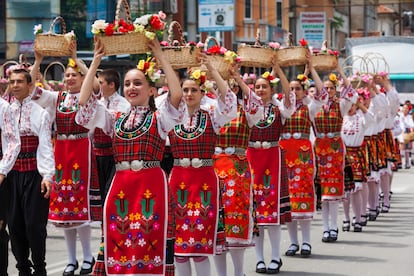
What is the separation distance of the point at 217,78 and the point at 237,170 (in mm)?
1337

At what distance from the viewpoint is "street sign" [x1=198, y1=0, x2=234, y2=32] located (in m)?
29.8

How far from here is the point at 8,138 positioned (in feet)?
27.8

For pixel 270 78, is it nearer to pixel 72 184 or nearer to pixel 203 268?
pixel 72 184

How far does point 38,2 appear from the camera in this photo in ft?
94.2

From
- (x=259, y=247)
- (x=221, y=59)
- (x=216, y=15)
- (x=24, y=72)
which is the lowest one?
(x=259, y=247)

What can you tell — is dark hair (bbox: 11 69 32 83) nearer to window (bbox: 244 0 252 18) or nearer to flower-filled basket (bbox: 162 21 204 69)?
flower-filled basket (bbox: 162 21 204 69)

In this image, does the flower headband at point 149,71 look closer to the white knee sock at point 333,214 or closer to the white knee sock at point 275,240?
the white knee sock at point 275,240

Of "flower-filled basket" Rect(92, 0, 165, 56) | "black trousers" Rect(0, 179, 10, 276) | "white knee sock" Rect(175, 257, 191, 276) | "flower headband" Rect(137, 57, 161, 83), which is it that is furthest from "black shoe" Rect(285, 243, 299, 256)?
"flower-filled basket" Rect(92, 0, 165, 56)

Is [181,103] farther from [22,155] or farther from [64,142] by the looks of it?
[64,142]

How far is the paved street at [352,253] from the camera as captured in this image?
10.5 metres

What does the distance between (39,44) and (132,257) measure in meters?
2.94

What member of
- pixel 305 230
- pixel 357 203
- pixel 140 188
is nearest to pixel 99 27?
pixel 140 188

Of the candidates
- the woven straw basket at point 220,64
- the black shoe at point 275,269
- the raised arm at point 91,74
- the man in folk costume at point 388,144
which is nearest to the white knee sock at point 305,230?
the black shoe at point 275,269

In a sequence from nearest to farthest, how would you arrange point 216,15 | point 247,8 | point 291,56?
point 291,56
point 216,15
point 247,8
